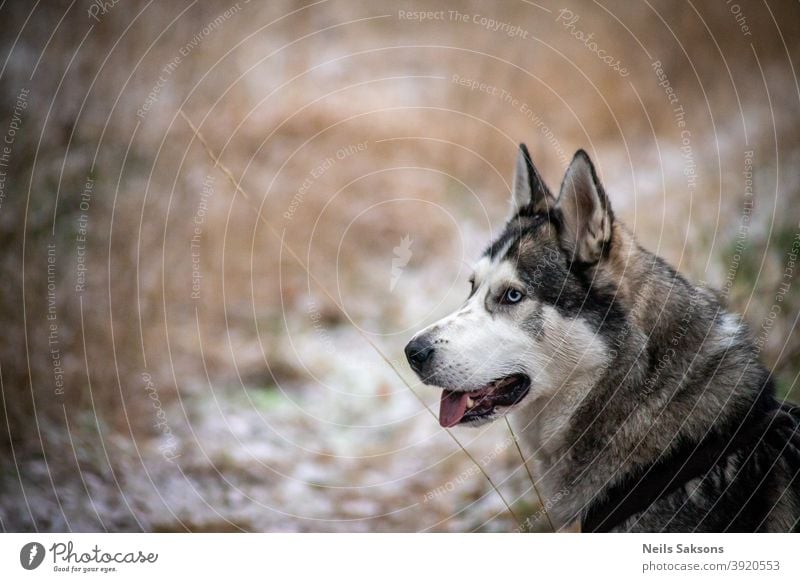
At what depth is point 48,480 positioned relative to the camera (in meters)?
3.00

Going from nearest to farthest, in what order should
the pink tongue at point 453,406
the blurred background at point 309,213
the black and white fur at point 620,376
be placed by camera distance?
the black and white fur at point 620,376 → the pink tongue at point 453,406 → the blurred background at point 309,213

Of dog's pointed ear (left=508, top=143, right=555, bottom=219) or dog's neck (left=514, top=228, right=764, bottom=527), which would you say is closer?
dog's neck (left=514, top=228, right=764, bottom=527)

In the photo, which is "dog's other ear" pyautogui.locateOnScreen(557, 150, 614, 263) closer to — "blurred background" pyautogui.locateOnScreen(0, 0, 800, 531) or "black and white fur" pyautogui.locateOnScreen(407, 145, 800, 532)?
"black and white fur" pyautogui.locateOnScreen(407, 145, 800, 532)

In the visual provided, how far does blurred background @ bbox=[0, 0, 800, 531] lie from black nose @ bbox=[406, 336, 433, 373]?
Result: 3.04ft

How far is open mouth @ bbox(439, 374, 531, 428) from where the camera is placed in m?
2.32

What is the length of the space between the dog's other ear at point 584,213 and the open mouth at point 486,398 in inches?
17.7

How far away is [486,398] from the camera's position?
234 cm

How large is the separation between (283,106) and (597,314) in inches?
70.9

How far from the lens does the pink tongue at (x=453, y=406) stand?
235 cm
